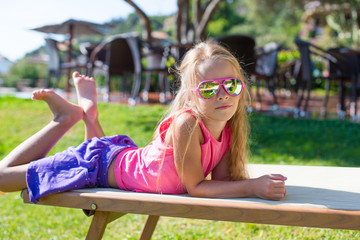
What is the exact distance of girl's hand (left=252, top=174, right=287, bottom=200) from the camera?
142 cm

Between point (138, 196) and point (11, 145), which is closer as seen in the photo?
point (138, 196)

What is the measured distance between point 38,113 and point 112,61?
5.18 ft

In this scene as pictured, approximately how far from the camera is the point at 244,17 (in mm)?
35375

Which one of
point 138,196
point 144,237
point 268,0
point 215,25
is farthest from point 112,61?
point 215,25

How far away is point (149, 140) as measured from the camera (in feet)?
10.7

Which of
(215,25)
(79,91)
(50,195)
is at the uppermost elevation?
(215,25)

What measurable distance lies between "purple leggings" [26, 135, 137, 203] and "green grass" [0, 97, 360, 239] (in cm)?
32

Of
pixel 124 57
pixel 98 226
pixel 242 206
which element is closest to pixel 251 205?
pixel 242 206

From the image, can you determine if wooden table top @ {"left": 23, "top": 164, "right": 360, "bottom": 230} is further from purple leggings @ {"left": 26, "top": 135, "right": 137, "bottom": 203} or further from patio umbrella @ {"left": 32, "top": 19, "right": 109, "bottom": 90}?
patio umbrella @ {"left": 32, "top": 19, "right": 109, "bottom": 90}

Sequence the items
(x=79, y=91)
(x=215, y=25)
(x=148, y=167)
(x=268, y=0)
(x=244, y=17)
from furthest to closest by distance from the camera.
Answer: (x=244, y=17) → (x=215, y=25) → (x=268, y=0) → (x=79, y=91) → (x=148, y=167)

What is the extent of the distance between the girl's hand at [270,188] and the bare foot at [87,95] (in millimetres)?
1146

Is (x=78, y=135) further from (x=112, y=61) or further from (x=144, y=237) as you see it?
(x=144, y=237)

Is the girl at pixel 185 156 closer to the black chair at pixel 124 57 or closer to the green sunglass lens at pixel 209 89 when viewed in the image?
the green sunglass lens at pixel 209 89

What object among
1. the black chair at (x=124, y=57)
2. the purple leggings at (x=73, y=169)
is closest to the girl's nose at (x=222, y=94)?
the purple leggings at (x=73, y=169)
